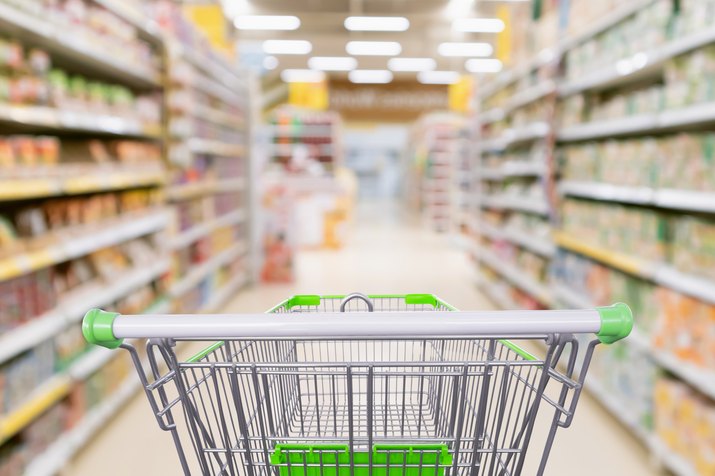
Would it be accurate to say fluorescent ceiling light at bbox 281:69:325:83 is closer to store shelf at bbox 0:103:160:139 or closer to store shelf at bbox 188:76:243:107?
store shelf at bbox 188:76:243:107

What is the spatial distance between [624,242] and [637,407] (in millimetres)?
812

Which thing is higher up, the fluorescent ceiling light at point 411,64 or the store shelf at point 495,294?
the fluorescent ceiling light at point 411,64

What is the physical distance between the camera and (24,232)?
257cm

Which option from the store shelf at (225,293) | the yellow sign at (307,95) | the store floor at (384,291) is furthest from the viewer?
the yellow sign at (307,95)

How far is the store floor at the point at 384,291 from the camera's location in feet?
8.95

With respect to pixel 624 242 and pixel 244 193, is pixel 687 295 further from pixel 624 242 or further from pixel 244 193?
pixel 244 193

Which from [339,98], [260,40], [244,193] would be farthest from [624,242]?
[339,98]

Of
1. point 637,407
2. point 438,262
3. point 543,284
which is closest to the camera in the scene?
point 637,407

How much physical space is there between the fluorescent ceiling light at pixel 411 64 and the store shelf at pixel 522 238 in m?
10.0

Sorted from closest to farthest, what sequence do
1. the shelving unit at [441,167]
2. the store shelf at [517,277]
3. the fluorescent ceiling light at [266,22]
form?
the store shelf at [517,277], the fluorescent ceiling light at [266,22], the shelving unit at [441,167]

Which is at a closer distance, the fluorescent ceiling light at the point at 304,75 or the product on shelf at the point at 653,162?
the product on shelf at the point at 653,162

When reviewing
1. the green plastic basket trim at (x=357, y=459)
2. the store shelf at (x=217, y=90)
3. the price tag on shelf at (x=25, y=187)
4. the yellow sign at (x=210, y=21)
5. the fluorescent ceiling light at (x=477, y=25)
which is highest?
the fluorescent ceiling light at (x=477, y=25)

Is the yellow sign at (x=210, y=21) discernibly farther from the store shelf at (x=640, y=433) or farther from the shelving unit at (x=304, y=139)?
the shelving unit at (x=304, y=139)

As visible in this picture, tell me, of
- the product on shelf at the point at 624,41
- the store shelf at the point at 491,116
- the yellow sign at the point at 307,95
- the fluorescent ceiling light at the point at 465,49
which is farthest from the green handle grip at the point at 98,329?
the yellow sign at the point at 307,95
